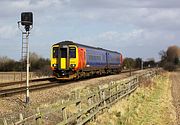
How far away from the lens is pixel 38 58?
262ft

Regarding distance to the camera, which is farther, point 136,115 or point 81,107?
point 136,115

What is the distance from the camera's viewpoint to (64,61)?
2964 cm

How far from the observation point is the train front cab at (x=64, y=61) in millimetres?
29094

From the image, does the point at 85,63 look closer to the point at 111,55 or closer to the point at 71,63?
the point at 71,63

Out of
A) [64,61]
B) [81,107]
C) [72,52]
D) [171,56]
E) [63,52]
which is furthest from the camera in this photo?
[171,56]

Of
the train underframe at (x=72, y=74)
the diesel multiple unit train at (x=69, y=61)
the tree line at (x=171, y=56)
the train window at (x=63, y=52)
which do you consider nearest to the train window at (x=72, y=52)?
the diesel multiple unit train at (x=69, y=61)

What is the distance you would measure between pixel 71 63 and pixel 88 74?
451cm

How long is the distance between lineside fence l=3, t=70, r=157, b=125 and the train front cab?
32.9 ft

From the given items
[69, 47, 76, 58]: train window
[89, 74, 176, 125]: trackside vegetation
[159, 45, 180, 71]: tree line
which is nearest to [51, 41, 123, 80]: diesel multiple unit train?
[69, 47, 76, 58]: train window

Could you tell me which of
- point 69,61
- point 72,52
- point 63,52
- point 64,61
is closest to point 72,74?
point 69,61

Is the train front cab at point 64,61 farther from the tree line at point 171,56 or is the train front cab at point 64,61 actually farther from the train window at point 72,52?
the tree line at point 171,56

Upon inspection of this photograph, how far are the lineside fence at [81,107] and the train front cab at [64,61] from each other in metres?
10.0

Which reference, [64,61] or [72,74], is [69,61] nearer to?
[64,61]

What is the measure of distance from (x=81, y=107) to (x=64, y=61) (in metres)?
17.8
